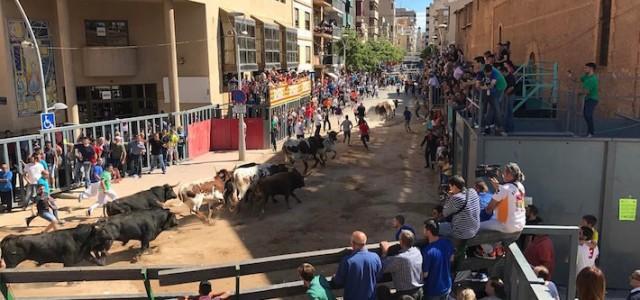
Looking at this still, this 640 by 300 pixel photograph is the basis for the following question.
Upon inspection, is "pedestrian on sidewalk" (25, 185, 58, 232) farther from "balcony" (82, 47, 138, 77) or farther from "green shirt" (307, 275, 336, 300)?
"balcony" (82, 47, 138, 77)

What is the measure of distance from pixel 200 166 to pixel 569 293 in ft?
61.6

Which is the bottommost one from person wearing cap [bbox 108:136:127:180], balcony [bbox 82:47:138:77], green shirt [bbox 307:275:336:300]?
person wearing cap [bbox 108:136:127:180]

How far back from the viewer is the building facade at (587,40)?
13.5 metres

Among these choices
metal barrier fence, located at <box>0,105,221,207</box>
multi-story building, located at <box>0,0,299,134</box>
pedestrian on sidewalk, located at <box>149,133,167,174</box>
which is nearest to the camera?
metal barrier fence, located at <box>0,105,221,207</box>

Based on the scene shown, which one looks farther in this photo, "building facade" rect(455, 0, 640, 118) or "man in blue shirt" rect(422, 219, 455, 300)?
"building facade" rect(455, 0, 640, 118)

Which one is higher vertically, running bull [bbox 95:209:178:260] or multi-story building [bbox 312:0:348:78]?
multi-story building [bbox 312:0:348:78]

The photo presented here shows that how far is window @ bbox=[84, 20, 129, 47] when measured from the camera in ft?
97.3

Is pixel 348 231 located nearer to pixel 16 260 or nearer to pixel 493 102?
pixel 493 102

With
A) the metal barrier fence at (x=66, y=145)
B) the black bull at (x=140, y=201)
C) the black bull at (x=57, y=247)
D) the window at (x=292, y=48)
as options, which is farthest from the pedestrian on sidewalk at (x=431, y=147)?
the window at (x=292, y=48)

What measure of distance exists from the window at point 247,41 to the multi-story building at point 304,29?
14.8 metres

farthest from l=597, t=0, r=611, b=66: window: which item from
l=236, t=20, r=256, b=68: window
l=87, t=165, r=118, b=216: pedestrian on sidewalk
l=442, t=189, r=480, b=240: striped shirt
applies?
l=236, t=20, r=256, b=68: window

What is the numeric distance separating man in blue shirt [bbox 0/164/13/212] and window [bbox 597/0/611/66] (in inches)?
689

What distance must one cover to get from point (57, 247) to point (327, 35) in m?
55.2

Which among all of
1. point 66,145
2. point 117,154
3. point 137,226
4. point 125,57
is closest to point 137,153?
point 117,154
